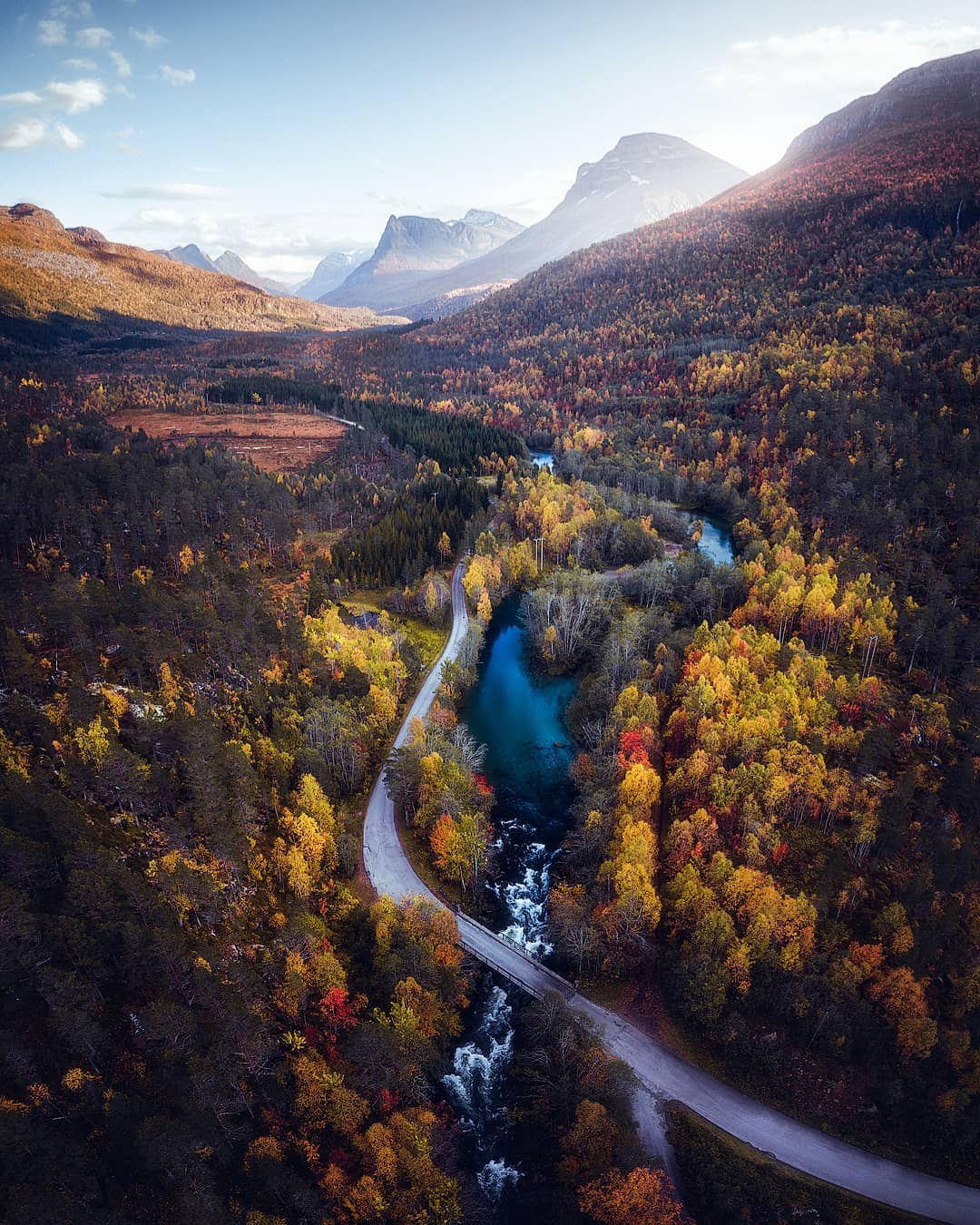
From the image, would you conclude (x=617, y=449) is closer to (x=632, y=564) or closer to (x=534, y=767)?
(x=632, y=564)

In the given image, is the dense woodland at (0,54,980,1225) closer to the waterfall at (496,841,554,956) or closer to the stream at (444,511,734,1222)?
the stream at (444,511,734,1222)

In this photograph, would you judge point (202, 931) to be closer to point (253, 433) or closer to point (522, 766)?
point (522, 766)

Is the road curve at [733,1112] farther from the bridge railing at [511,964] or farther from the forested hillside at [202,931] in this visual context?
the forested hillside at [202,931]

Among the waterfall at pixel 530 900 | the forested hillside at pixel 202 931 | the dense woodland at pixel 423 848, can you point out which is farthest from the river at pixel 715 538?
the forested hillside at pixel 202 931

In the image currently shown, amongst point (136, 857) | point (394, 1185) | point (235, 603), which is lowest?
point (394, 1185)

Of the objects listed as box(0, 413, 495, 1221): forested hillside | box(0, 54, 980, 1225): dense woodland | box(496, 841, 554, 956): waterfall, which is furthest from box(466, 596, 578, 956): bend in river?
box(0, 413, 495, 1221): forested hillside

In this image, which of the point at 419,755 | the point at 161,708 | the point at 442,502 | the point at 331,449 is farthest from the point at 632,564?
the point at 331,449
